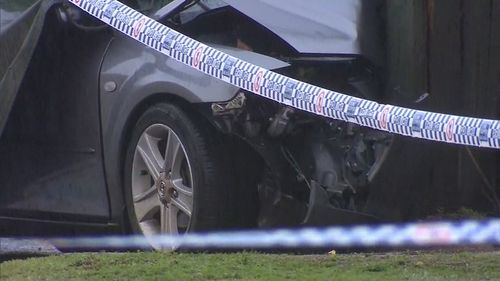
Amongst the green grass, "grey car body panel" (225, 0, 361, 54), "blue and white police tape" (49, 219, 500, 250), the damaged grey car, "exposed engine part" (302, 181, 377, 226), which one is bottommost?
the green grass

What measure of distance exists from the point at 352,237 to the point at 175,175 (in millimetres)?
998

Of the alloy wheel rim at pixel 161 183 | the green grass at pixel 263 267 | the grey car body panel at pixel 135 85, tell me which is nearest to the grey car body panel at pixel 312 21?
the grey car body panel at pixel 135 85

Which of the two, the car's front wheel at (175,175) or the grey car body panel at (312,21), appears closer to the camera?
the grey car body panel at (312,21)

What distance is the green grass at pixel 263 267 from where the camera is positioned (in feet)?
17.9

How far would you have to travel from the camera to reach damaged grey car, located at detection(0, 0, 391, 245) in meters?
6.05

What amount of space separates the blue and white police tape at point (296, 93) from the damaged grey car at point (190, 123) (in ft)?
0.15

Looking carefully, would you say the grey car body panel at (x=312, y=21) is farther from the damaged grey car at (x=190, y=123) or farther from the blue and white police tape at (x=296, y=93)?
the blue and white police tape at (x=296, y=93)

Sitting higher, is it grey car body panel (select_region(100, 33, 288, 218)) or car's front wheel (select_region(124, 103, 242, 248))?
grey car body panel (select_region(100, 33, 288, 218))

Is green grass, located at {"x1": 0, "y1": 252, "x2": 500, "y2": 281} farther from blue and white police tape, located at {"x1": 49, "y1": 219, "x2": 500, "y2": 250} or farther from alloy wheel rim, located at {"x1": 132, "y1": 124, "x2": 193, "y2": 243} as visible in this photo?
alloy wheel rim, located at {"x1": 132, "y1": 124, "x2": 193, "y2": 243}

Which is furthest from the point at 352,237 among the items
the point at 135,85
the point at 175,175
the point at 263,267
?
the point at 135,85

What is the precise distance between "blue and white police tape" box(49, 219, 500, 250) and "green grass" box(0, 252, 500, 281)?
168 mm

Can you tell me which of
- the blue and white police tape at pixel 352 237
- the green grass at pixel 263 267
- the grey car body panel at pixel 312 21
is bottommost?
the green grass at pixel 263 267

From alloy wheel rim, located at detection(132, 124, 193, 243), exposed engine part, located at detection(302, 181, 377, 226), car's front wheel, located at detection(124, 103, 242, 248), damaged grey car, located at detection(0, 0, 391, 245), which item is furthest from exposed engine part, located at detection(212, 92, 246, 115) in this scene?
exposed engine part, located at detection(302, 181, 377, 226)

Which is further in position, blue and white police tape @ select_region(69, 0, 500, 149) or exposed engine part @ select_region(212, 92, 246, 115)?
exposed engine part @ select_region(212, 92, 246, 115)
